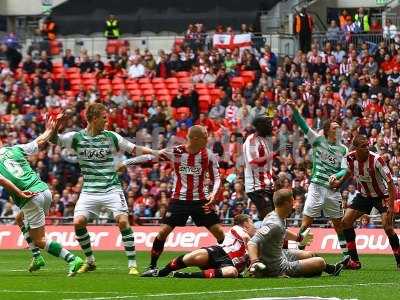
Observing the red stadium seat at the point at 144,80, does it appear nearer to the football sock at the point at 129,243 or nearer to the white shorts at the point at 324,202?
the white shorts at the point at 324,202

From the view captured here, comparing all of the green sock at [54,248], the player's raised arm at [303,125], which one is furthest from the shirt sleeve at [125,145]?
the player's raised arm at [303,125]

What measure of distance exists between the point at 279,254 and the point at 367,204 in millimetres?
3332

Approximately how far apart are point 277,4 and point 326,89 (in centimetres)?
938

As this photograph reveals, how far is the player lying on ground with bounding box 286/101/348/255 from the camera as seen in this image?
2058cm

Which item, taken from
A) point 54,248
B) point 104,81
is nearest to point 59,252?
point 54,248

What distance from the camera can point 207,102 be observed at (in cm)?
3741

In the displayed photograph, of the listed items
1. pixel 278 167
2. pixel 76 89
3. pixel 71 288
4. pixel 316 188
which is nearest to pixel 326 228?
pixel 278 167

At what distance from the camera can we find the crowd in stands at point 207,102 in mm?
31203

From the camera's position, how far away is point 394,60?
113 feet

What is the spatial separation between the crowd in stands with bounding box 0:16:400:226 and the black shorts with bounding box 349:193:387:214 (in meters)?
8.25

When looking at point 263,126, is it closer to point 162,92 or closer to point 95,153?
point 95,153

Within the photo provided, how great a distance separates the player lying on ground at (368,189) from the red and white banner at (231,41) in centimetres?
1903

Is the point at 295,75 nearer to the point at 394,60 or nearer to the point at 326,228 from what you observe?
the point at 394,60

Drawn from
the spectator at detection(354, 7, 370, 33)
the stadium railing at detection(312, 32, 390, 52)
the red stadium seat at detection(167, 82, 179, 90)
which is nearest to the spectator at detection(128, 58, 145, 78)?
the red stadium seat at detection(167, 82, 179, 90)
